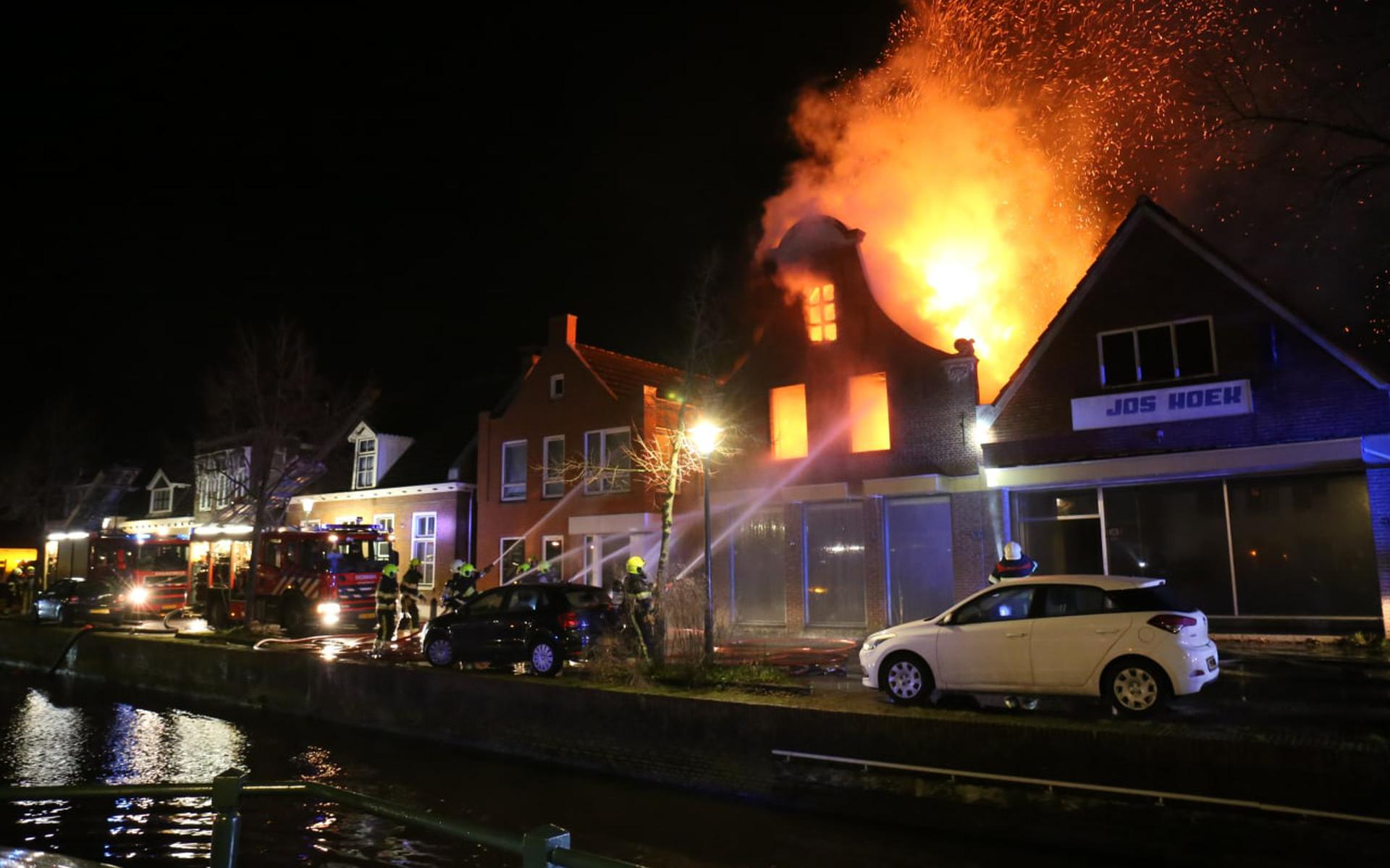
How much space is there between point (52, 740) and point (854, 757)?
13.2m

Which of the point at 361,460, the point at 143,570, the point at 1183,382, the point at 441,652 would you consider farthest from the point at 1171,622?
the point at 143,570

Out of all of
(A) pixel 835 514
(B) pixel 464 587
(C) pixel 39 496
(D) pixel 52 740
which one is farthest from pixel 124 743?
(C) pixel 39 496

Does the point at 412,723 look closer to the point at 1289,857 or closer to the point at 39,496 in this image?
the point at 1289,857

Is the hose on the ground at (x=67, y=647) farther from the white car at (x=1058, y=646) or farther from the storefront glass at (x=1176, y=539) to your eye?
the storefront glass at (x=1176, y=539)

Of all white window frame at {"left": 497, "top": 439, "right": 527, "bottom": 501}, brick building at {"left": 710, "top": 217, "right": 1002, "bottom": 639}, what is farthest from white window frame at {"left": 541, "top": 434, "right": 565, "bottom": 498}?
brick building at {"left": 710, "top": 217, "right": 1002, "bottom": 639}

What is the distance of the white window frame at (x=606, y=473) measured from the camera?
25078mm

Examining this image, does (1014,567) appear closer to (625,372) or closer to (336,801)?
(336,801)

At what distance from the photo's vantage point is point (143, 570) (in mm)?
30875

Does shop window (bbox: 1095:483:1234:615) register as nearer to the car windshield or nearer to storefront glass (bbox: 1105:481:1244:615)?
storefront glass (bbox: 1105:481:1244:615)

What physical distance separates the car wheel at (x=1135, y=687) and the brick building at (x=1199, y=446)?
304 inches

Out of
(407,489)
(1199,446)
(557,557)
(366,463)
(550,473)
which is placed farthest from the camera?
(366,463)

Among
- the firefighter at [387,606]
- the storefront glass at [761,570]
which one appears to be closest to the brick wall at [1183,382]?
the storefront glass at [761,570]

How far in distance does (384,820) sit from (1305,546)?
15.3 m

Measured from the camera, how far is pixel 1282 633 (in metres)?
15.6
